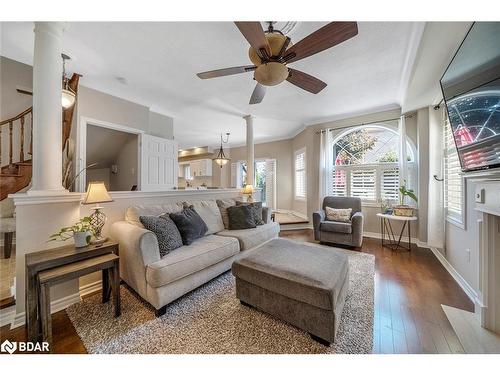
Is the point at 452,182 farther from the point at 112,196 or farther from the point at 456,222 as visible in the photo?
the point at 112,196

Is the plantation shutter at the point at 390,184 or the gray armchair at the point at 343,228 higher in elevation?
the plantation shutter at the point at 390,184

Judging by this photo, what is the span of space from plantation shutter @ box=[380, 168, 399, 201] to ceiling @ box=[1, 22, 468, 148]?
4.36ft

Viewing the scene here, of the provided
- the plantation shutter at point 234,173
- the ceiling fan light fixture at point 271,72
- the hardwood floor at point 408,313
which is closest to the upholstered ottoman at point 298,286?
the hardwood floor at point 408,313

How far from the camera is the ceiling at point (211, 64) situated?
191 cm

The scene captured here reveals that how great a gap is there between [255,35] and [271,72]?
297mm

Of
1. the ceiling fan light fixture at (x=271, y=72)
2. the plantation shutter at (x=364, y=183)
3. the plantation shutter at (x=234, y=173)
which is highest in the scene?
the ceiling fan light fixture at (x=271, y=72)

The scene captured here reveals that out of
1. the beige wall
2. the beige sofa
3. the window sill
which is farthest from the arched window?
the beige sofa

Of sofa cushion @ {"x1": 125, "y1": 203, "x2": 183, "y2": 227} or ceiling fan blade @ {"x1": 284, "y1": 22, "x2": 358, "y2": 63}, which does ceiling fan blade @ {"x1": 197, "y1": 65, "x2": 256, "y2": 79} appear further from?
sofa cushion @ {"x1": 125, "y1": 203, "x2": 183, "y2": 227}

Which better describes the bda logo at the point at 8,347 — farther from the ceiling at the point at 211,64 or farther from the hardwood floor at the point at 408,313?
the ceiling at the point at 211,64

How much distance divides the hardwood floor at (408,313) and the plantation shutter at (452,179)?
825 millimetres

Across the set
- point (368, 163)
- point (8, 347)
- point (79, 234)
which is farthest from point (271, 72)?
point (368, 163)

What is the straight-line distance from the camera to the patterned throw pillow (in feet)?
11.8

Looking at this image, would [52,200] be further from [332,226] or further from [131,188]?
[332,226]
